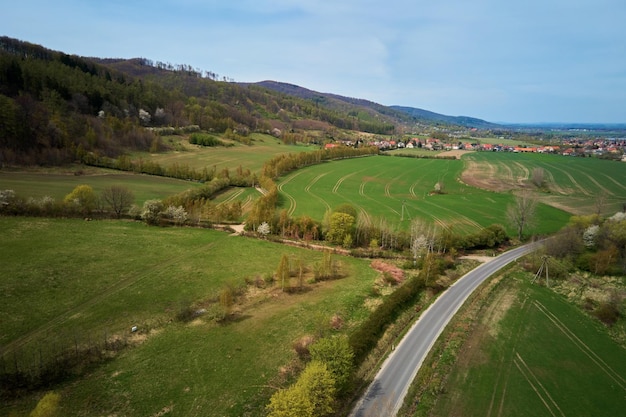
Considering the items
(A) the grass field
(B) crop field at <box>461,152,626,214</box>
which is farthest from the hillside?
(B) crop field at <box>461,152,626,214</box>

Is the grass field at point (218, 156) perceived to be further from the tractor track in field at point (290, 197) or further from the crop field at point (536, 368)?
the crop field at point (536, 368)

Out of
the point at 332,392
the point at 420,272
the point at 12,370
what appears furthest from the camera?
the point at 420,272

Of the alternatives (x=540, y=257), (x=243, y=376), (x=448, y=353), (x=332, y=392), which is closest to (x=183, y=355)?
(x=243, y=376)

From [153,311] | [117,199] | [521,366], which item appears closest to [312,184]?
[117,199]

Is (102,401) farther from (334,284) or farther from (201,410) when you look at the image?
(334,284)

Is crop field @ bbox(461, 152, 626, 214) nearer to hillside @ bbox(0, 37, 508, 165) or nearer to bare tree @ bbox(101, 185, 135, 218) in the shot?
bare tree @ bbox(101, 185, 135, 218)

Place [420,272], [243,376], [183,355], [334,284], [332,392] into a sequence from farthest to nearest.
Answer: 1. [420,272]
2. [334,284]
3. [183,355]
4. [243,376]
5. [332,392]

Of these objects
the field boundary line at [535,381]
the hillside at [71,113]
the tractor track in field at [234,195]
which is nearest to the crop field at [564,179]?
the field boundary line at [535,381]
